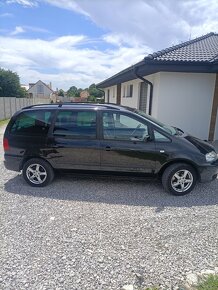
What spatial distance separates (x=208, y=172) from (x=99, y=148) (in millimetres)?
1997

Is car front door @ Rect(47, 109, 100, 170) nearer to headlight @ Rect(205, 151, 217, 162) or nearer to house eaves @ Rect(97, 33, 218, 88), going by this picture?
headlight @ Rect(205, 151, 217, 162)

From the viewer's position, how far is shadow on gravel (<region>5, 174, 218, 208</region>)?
415 centimetres

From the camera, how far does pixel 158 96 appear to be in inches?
341

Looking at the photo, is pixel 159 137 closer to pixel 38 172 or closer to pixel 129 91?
pixel 38 172

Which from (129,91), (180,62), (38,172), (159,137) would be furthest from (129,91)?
(38,172)

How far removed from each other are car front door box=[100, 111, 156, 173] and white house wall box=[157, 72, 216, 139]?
4544 millimetres

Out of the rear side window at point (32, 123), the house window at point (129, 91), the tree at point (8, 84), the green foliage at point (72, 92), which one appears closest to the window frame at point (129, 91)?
the house window at point (129, 91)

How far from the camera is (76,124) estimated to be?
180 inches

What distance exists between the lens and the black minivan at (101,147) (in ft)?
14.2

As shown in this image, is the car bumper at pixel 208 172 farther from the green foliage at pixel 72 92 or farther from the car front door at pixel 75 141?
the green foliage at pixel 72 92

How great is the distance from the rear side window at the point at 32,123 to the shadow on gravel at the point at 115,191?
1040 mm

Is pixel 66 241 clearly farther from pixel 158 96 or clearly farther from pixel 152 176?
pixel 158 96

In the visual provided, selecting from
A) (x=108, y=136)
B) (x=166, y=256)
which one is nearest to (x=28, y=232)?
(x=166, y=256)

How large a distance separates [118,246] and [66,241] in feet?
2.13
